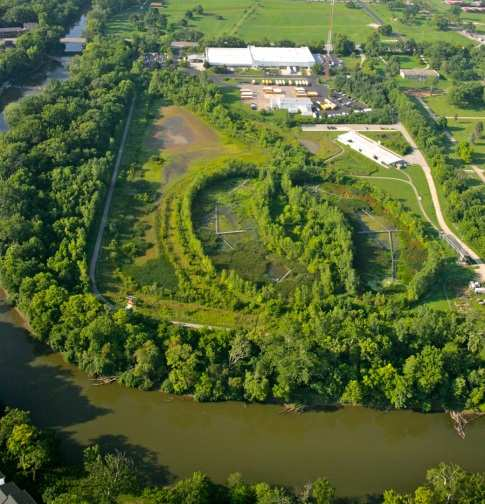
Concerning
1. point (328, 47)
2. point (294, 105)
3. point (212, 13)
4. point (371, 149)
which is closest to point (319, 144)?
point (371, 149)

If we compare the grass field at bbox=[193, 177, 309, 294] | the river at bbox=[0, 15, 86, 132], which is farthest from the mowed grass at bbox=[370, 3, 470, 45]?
the grass field at bbox=[193, 177, 309, 294]

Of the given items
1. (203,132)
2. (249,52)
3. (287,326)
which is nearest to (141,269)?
(287,326)

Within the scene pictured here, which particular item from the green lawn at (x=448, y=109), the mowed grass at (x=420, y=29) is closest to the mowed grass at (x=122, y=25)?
the mowed grass at (x=420, y=29)

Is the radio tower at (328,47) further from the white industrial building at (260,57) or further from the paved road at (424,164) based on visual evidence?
the paved road at (424,164)

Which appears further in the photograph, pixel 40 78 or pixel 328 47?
pixel 328 47

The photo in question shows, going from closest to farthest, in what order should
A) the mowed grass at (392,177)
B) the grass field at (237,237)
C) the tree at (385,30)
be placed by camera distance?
the grass field at (237,237)
the mowed grass at (392,177)
the tree at (385,30)

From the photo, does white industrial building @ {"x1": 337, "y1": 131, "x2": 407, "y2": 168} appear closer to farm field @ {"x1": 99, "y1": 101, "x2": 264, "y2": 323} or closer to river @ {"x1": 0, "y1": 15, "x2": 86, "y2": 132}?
farm field @ {"x1": 99, "y1": 101, "x2": 264, "y2": 323}

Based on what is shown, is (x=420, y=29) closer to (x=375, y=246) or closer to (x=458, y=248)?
(x=458, y=248)
